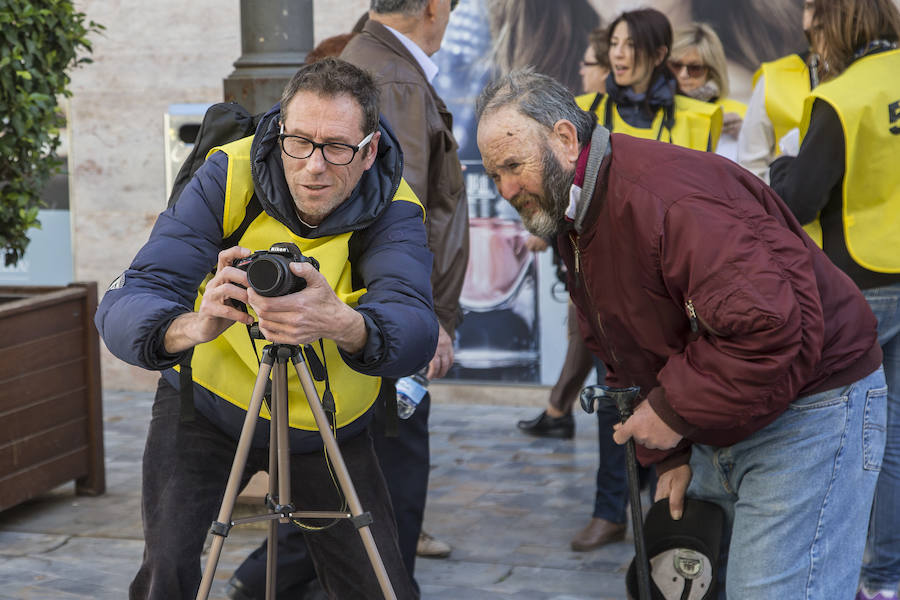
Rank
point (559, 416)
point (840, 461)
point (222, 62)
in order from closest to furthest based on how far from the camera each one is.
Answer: point (840, 461) → point (559, 416) → point (222, 62)

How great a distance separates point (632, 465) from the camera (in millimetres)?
2799

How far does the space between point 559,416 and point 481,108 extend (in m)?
3.94

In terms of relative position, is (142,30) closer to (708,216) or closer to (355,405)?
(355,405)

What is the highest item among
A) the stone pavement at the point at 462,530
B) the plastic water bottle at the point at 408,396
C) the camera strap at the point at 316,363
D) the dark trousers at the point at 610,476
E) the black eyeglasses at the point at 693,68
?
the black eyeglasses at the point at 693,68

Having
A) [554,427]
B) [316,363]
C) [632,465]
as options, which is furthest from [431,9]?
[554,427]

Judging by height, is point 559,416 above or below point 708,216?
below

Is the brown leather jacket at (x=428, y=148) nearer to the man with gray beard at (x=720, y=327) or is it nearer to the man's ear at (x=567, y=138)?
the man with gray beard at (x=720, y=327)

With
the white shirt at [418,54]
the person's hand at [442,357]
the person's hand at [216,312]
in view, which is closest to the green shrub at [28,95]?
the white shirt at [418,54]

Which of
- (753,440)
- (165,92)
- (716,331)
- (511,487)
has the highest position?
(165,92)

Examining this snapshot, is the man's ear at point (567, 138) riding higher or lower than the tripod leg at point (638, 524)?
higher

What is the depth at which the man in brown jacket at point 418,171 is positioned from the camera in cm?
383

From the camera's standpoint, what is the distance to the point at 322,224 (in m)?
2.82

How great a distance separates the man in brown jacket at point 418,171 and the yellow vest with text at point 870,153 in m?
1.23

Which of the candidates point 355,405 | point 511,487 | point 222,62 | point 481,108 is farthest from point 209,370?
Answer: point 222,62
